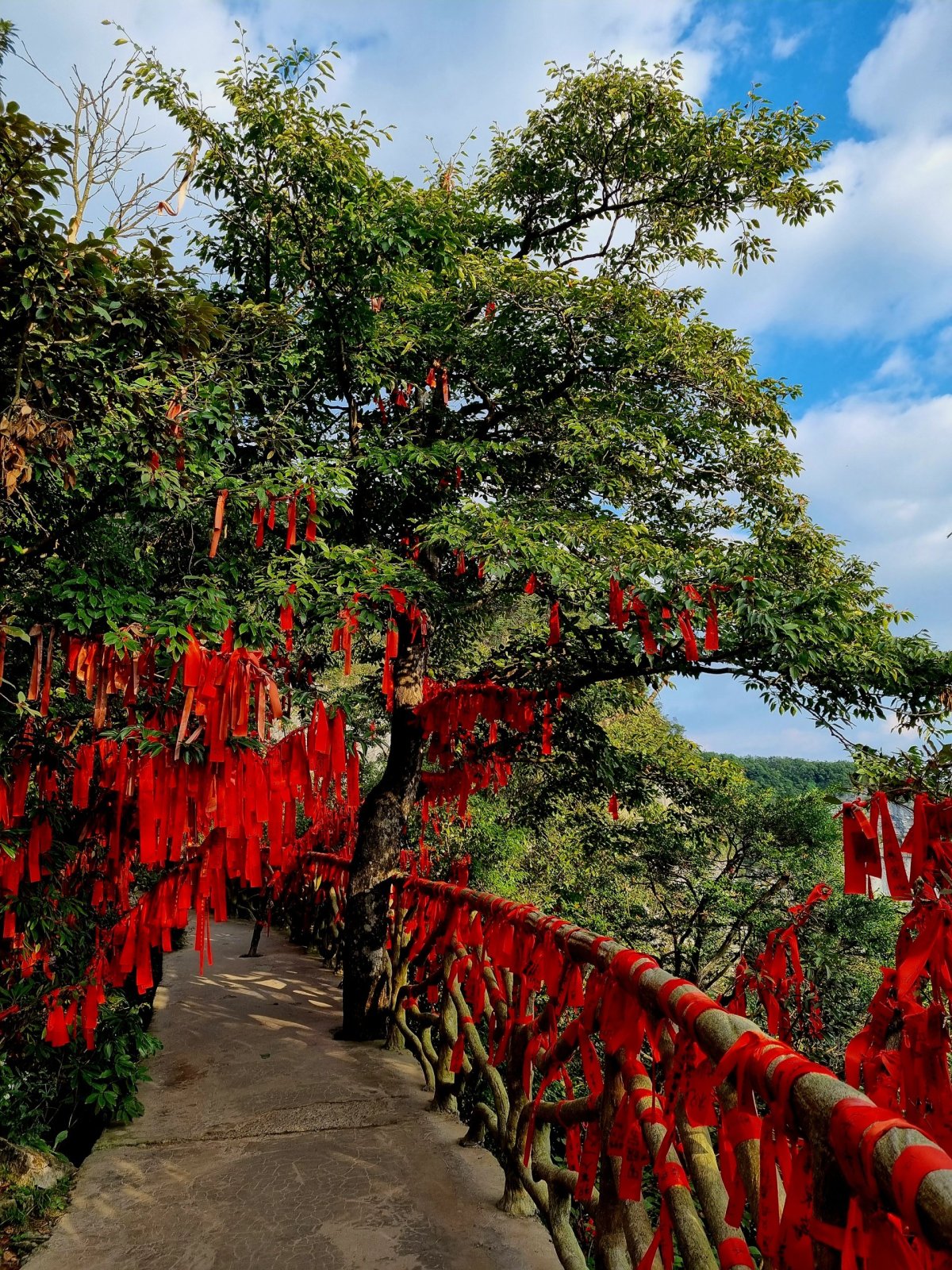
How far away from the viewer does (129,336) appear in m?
3.91

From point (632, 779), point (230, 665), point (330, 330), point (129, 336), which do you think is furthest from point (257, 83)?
point (632, 779)

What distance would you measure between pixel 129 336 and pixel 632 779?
5970 millimetres

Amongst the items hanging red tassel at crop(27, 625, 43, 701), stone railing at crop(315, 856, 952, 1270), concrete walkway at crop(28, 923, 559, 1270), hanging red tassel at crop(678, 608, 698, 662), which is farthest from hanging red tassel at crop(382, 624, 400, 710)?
concrete walkway at crop(28, 923, 559, 1270)

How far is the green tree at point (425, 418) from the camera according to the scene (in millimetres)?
3977

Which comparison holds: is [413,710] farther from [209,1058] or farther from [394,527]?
[209,1058]

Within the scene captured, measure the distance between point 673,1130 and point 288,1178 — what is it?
284 cm

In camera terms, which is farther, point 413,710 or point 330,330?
point 413,710

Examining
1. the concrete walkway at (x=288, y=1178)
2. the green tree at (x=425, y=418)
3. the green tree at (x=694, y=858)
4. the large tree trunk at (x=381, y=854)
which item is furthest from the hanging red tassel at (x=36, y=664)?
the green tree at (x=694, y=858)

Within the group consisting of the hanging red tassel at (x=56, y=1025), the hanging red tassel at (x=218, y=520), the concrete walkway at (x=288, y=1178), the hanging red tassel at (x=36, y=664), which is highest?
the hanging red tassel at (x=218, y=520)

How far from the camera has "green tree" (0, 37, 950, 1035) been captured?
13.0 ft

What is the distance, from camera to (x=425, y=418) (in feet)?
24.8

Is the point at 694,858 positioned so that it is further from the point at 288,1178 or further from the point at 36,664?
the point at 36,664

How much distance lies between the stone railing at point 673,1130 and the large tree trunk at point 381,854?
7.19 ft

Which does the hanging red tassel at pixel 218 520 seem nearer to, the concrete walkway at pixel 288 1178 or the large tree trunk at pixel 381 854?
the large tree trunk at pixel 381 854
